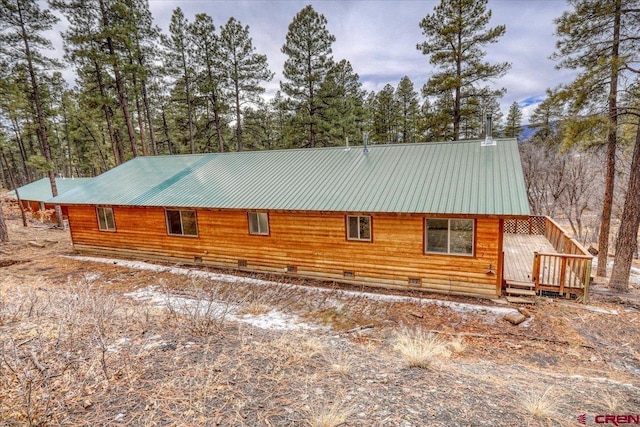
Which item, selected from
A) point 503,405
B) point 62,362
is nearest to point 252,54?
point 62,362

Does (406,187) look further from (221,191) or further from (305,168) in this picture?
(221,191)

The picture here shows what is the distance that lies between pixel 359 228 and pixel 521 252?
21.2ft

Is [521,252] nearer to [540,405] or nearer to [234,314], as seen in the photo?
[540,405]

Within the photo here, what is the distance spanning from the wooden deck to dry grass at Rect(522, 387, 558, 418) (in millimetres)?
5808

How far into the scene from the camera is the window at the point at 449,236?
846 cm

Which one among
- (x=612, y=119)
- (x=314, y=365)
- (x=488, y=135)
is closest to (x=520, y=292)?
(x=488, y=135)

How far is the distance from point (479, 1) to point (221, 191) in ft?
48.4

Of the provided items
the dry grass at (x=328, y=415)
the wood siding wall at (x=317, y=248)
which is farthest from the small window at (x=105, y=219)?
the dry grass at (x=328, y=415)

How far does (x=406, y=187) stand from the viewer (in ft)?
30.8

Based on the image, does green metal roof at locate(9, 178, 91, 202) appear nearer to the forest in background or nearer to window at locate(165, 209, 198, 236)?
the forest in background

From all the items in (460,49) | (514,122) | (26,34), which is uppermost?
(26,34)

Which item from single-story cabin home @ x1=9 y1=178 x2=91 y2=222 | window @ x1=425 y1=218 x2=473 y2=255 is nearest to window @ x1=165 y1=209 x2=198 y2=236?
window @ x1=425 y1=218 x2=473 y2=255

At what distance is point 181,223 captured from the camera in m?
11.9

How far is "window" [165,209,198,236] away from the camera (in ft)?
38.5
